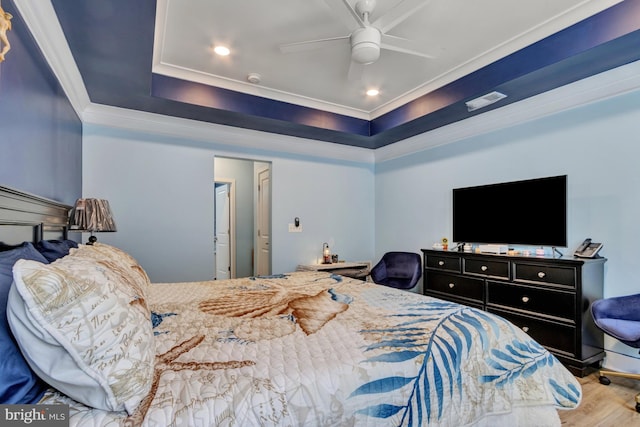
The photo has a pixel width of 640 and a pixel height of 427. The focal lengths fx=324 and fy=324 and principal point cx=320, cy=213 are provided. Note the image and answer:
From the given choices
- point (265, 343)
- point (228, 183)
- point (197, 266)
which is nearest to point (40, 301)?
point (265, 343)

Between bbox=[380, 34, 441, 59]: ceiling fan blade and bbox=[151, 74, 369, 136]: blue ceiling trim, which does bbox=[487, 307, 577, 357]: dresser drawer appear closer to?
bbox=[380, 34, 441, 59]: ceiling fan blade

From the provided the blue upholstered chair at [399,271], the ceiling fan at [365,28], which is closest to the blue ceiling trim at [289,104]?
the ceiling fan at [365,28]

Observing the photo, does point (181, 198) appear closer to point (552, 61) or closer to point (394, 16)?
point (394, 16)

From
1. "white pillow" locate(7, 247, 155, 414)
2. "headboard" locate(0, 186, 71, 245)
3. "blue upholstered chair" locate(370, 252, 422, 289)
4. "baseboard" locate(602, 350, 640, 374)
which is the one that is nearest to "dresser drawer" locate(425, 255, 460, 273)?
"blue upholstered chair" locate(370, 252, 422, 289)

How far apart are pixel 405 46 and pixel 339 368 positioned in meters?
2.49

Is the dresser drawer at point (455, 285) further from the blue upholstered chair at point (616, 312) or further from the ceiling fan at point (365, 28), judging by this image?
the ceiling fan at point (365, 28)

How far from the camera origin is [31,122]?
1.88 meters

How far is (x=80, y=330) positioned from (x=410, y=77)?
3549mm

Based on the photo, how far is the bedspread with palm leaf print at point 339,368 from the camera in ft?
3.17

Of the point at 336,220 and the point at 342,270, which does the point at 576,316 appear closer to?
the point at 342,270

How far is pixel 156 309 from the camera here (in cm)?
183

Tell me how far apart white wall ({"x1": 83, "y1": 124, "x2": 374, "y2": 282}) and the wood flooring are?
10.7 ft

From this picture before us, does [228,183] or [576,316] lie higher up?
[228,183]

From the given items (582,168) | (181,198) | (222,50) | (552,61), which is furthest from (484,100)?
(181,198)
